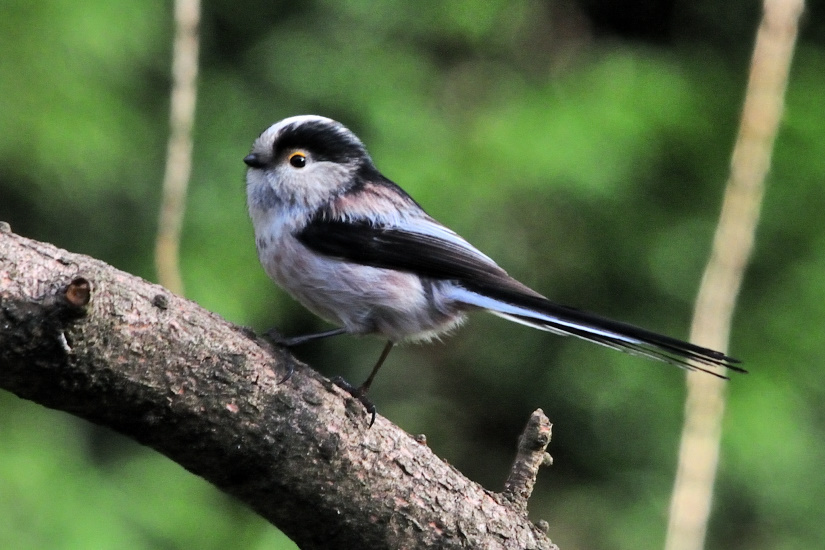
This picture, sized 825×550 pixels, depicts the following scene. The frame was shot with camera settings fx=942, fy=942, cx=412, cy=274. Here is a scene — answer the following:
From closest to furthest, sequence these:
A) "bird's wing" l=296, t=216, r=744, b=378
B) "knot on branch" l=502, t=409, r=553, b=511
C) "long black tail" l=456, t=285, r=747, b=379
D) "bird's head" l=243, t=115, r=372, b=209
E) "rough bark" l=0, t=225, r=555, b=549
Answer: "rough bark" l=0, t=225, r=555, b=549
"long black tail" l=456, t=285, r=747, b=379
"knot on branch" l=502, t=409, r=553, b=511
"bird's wing" l=296, t=216, r=744, b=378
"bird's head" l=243, t=115, r=372, b=209

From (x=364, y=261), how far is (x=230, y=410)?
3.18 feet

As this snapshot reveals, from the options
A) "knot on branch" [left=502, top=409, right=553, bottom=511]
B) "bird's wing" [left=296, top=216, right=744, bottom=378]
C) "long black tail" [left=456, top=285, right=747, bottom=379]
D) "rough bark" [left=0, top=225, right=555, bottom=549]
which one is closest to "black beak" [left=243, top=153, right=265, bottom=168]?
"bird's wing" [left=296, top=216, right=744, bottom=378]

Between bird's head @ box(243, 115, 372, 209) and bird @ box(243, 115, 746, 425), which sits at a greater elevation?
bird's head @ box(243, 115, 372, 209)

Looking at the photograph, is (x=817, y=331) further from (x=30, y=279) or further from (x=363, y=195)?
(x=30, y=279)

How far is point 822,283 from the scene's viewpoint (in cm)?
440

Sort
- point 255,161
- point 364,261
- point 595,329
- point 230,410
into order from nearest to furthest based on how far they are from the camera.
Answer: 1. point 230,410
2. point 595,329
3. point 364,261
4. point 255,161

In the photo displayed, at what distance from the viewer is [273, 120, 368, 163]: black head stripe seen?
308cm

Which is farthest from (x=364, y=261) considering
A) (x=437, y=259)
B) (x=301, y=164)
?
(x=301, y=164)

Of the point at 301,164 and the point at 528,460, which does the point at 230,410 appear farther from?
the point at 301,164

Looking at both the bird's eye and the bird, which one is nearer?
the bird

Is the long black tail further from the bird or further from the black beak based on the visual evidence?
the black beak

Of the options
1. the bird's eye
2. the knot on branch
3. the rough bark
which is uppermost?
the bird's eye

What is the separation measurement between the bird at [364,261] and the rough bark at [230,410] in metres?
0.50

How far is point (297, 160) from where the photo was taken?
307 centimetres
